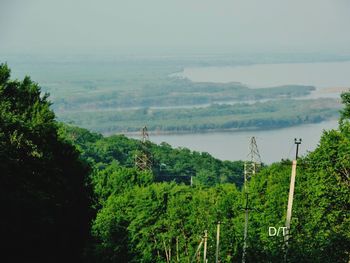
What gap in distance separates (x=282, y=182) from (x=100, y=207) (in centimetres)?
869

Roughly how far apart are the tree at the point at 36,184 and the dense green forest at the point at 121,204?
0.12 ft

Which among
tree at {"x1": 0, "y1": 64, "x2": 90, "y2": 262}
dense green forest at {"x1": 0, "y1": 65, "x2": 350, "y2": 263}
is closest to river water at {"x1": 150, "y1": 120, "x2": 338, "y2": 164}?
dense green forest at {"x1": 0, "y1": 65, "x2": 350, "y2": 263}

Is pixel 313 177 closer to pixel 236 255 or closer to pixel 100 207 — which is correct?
pixel 236 255

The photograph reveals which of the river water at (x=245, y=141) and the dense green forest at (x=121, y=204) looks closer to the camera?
the dense green forest at (x=121, y=204)

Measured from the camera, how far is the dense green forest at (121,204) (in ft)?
81.1

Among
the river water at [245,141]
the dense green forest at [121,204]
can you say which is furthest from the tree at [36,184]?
the river water at [245,141]

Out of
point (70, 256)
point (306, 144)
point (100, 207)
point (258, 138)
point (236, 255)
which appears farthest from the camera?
point (258, 138)

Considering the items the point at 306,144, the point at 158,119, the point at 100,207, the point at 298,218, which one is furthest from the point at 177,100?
the point at 298,218

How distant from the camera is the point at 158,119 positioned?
15400cm

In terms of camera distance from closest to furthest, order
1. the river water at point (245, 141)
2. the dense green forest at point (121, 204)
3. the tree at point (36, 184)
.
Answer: the tree at point (36, 184) → the dense green forest at point (121, 204) → the river water at point (245, 141)

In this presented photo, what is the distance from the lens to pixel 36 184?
27219mm

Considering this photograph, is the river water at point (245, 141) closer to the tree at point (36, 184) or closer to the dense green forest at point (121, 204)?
the dense green forest at point (121, 204)

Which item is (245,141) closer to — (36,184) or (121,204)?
(121,204)

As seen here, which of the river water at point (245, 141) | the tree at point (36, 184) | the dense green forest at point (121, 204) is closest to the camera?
the tree at point (36, 184)
